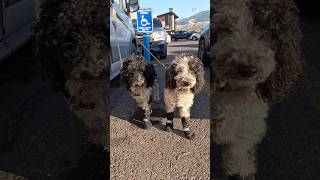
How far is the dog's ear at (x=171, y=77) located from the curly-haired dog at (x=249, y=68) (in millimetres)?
Answer: 320

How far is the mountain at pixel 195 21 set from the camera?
264 centimetres

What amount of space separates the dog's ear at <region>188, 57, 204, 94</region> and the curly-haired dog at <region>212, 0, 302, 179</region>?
111mm

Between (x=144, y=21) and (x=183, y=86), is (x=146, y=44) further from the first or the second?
(x=183, y=86)

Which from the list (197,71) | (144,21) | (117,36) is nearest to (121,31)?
(117,36)

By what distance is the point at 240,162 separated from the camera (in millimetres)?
2855

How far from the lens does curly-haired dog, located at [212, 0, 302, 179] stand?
8.36 feet

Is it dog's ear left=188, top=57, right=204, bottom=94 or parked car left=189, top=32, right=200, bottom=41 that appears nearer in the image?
dog's ear left=188, top=57, right=204, bottom=94

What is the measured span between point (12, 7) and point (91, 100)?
3.34ft

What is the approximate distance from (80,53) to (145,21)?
0.56 metres

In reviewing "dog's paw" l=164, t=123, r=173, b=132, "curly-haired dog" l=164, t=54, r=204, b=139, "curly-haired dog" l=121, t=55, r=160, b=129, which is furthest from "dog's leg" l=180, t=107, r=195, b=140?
"curly-haired dog" l=121, t=55, r=160, b=129

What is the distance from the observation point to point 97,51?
9.04 feet

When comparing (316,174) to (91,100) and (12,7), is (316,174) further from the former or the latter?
(12,7)

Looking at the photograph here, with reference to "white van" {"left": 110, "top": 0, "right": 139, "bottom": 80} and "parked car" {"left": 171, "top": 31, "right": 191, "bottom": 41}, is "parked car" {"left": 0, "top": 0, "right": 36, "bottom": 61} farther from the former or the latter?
"parked car" {"left": 171, "top": 31, "right": 191, "bottom": 41}

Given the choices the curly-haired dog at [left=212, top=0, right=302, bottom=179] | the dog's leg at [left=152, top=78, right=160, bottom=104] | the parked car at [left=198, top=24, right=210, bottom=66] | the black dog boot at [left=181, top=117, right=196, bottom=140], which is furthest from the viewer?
the dog's leg at [left=152, top=78, right=160, bottom=104]
